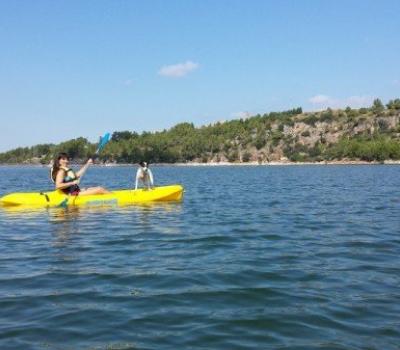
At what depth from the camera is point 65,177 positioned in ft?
59.1

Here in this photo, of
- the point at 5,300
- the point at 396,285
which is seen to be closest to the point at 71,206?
the point at 5,300

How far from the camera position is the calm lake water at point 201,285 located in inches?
211

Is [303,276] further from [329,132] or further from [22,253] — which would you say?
[329,132]

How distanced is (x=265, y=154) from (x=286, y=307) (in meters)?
172

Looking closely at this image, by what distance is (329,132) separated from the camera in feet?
577

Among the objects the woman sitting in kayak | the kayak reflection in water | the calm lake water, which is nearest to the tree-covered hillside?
the kayak reflection in water

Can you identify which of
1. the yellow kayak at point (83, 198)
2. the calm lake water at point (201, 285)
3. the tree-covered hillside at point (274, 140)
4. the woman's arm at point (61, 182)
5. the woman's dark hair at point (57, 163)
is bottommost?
the calm lake water at point (201, 285)

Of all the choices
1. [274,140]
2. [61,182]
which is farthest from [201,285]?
[274,140]

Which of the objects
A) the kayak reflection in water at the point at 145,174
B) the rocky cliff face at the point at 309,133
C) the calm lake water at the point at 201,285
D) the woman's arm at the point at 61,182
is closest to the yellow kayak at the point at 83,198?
the woman's arm at the point at 61,182

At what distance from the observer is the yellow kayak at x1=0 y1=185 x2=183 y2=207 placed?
18297 millimetres

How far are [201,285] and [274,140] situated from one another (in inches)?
6834

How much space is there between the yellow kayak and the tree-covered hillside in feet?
448

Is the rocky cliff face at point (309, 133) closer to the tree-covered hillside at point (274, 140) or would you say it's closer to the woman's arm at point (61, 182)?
the tree-covered hillside at point (274, 140)

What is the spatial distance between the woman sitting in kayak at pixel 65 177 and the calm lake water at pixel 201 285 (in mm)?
3835
